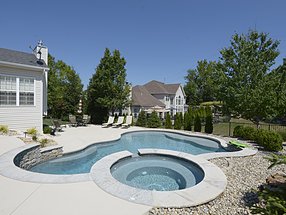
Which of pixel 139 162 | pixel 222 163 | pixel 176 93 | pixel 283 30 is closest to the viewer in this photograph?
pixel 222 163

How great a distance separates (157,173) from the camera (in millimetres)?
7688

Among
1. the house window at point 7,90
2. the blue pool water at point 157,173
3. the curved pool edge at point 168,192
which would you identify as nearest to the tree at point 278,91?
the blue pool water at point 157,173

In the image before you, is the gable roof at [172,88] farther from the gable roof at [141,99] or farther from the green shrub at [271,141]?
the green shrub at [271,141]

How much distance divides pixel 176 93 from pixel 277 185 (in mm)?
35240

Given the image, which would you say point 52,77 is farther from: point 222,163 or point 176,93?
point 222,163

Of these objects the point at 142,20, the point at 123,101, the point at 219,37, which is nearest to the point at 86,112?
the point at 123,101

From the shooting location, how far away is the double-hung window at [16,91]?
12000 millimetres

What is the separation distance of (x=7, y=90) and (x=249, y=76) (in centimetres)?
1803

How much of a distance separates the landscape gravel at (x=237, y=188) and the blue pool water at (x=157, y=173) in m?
1.24

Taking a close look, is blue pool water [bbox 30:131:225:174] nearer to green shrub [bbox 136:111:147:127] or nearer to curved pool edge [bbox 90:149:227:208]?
curved pool edge [bbox 90:149:227:208]

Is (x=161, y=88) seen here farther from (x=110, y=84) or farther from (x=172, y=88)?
(x=110, y=84)

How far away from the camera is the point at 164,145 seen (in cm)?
1296

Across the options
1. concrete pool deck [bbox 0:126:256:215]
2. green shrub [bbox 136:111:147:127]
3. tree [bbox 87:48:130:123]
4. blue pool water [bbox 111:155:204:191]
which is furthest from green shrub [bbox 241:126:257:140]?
tree [bbox 87:48:130:123]

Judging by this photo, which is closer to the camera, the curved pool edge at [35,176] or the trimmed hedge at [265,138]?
the curved pool edge at [35,176]
